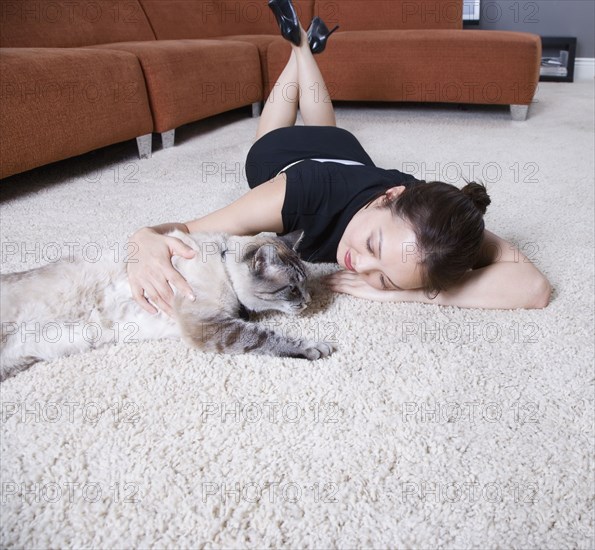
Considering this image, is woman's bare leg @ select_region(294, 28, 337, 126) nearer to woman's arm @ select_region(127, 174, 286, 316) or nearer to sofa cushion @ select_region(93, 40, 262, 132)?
sofa cushion @ select_region(93, 40, 262, 132)

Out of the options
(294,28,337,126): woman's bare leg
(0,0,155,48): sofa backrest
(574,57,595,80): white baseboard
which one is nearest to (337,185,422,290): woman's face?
(294,28,337,126): woman's bare leg

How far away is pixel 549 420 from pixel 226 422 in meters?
0.57

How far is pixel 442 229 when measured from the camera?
40.6 inches

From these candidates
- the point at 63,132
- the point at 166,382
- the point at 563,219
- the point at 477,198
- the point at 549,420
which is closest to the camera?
the point at 549,420

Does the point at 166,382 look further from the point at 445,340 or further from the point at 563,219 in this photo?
the point at 563,219

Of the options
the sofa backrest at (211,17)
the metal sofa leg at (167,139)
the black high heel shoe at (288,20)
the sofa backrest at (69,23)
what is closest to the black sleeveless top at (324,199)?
the black high heel shoe at (288,20)

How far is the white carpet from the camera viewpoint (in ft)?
2.18

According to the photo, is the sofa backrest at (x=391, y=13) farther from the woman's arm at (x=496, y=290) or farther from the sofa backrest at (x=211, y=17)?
the woman's arm at (x=496, y=290)

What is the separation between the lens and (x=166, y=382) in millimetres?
938

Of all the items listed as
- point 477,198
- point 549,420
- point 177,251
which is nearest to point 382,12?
point 477,198

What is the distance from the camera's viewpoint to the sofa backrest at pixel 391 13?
380 cm

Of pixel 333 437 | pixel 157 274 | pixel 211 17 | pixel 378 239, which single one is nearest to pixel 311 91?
pixel 378 239

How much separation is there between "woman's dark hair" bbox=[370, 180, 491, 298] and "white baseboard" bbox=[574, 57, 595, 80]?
485 cm

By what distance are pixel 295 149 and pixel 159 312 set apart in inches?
32.2
